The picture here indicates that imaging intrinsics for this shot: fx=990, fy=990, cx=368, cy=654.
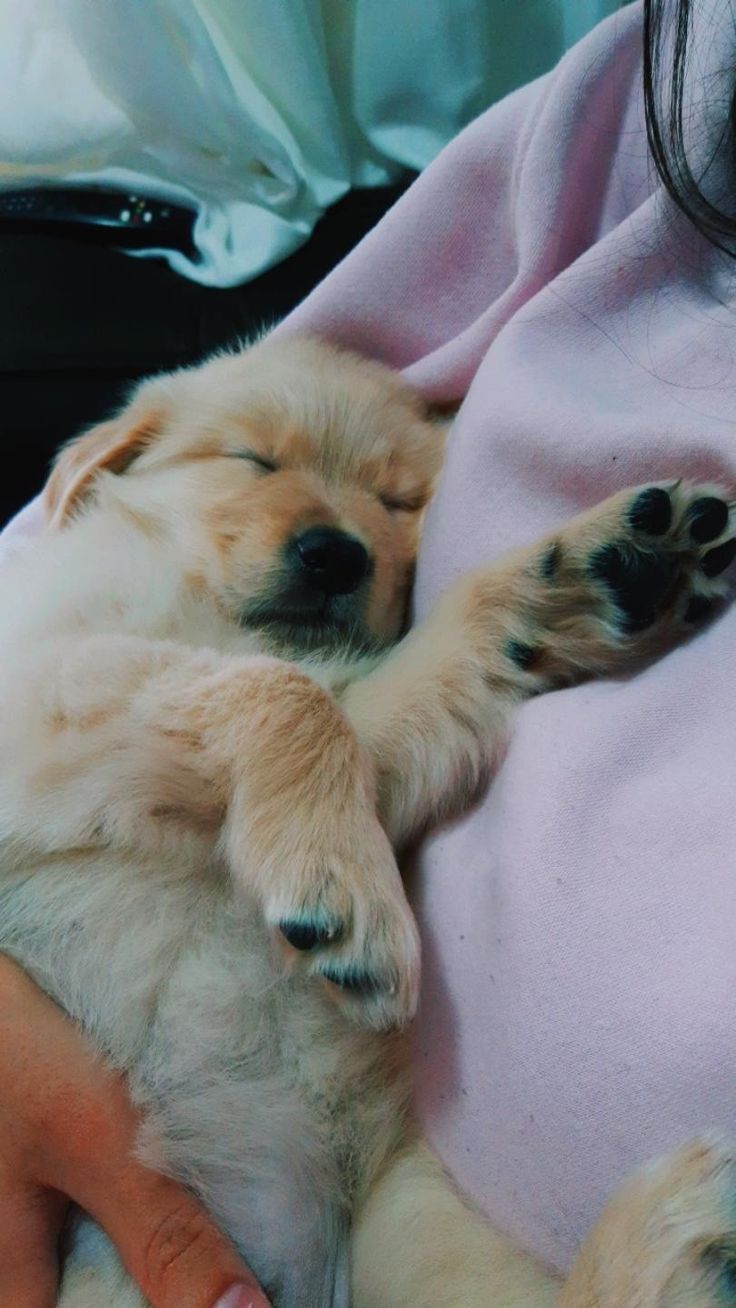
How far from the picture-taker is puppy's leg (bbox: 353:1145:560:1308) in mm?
874

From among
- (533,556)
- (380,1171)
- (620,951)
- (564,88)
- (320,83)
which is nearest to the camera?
(620,951)

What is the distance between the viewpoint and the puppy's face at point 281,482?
4.29 feet

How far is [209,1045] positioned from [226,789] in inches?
9.9

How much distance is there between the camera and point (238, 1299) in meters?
0.84

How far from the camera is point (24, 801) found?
1.01m

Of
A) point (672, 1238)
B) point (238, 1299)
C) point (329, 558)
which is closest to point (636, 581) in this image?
point (329, 558)

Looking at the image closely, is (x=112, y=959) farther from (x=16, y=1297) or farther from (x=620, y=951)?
(x=620, y=951)

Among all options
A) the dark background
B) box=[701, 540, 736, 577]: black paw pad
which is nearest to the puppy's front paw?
box=[701, 540, 736, 577]: black paw pad

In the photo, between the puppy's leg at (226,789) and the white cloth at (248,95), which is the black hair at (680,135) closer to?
the puppy's leg at (226,789)

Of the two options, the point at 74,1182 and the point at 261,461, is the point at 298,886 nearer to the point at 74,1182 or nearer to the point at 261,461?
the point at 74,1182

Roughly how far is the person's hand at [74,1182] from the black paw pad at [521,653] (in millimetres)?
597

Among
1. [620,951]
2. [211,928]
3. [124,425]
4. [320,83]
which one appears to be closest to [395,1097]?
[211,928]

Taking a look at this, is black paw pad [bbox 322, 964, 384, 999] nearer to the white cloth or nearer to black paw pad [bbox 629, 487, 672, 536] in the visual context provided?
black paw pad [bbox 629, 487, 672, 536]

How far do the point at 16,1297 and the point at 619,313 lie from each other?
1.18 meters
